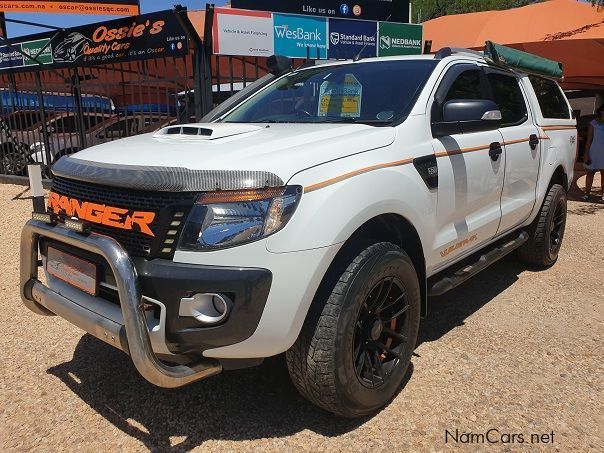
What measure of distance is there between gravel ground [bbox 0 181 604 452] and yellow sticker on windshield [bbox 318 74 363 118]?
1.58 metres

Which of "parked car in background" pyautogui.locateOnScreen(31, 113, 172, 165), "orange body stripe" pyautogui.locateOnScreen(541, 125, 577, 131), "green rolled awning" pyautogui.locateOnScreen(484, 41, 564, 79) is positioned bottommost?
"parked car in background" pyautogui.locateOnScreen(31, 113, 172, 165)

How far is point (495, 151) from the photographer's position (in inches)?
142

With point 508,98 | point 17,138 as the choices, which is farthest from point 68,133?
point 508,98

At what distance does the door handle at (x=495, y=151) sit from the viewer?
11.7 feet

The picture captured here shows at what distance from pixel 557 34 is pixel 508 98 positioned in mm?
6745

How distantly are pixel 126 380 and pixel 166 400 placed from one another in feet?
1.17

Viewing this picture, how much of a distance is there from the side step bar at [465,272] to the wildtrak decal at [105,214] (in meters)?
1.79

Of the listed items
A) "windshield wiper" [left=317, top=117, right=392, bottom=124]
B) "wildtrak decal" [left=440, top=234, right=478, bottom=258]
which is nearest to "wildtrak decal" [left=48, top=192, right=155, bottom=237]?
"windshield wiper" [left=317, top=117, right=392, bottom=124]

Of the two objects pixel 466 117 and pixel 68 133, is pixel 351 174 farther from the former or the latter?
pixel 68 133

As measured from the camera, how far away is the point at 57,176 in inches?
106

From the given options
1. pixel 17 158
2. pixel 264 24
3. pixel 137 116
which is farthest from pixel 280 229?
pixel 17 158

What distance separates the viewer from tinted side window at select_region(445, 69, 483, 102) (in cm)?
337

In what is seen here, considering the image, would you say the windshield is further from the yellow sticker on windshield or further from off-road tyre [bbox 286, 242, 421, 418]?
off-road tyre [bbox 286, 242, 421, 418]

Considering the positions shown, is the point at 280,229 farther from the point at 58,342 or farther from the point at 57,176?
the point at 58,342
